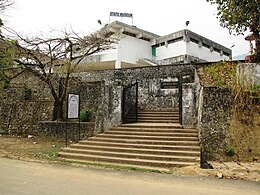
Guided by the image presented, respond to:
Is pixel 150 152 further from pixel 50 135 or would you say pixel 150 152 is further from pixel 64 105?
pixel 64 105

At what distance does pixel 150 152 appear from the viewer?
7867 millimetres

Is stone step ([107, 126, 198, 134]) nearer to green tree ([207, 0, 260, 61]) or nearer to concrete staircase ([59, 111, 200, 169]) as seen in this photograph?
concrete staircase ([59, 111, 200, 169])

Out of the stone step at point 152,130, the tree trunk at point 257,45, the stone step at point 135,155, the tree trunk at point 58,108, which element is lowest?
the stone step at point 135,155

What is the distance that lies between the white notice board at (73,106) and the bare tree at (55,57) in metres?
2.94

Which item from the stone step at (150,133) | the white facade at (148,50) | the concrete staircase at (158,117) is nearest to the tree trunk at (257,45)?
the concrete staircase at (158,117)

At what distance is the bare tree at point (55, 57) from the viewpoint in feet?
41.7

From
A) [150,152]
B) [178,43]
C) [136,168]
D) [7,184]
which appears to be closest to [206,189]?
[136,168]

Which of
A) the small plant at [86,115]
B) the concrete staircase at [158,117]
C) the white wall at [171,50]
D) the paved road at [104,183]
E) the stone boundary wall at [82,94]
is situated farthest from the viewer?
the white wall at [171,50]

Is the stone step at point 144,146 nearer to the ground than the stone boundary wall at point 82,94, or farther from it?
nearer to the ground

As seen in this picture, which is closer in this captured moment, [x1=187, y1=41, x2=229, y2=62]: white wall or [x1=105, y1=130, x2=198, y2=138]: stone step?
[x1=105, y1=130, x2=198, y2=138]: stone step

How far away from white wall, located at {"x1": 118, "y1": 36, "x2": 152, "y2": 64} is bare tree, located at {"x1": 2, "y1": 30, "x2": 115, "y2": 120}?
9927 millimetres

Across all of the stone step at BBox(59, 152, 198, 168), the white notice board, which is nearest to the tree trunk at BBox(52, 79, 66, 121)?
the white notice board

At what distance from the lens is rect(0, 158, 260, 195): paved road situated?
15.8 feet

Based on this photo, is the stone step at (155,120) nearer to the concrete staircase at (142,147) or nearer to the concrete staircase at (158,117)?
the concrete staircase at (158,117)
